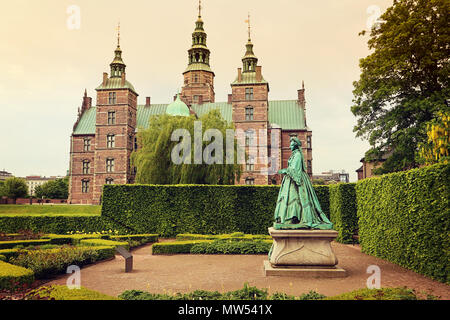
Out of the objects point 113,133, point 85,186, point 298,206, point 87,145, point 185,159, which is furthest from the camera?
point 87,145

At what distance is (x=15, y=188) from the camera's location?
52.2 metres

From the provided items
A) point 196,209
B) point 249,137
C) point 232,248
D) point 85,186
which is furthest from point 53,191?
point 232,248

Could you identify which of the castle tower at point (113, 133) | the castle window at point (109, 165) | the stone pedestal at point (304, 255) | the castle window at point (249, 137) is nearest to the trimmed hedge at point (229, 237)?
the stone pedestal at point (304, 255)

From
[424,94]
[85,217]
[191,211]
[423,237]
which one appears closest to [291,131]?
[424,94]

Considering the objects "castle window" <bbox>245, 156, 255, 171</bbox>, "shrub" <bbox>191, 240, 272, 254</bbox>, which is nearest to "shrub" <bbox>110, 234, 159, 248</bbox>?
"shrub" <bbox>191, 240, 272, 254</bbox>

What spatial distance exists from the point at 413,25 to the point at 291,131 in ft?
88.6

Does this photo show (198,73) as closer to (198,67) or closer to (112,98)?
(198,67)

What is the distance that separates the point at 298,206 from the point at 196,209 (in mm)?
11204

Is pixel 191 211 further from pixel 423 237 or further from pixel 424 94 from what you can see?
pixel 424 94

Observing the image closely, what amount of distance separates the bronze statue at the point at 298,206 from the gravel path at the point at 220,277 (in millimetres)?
1495

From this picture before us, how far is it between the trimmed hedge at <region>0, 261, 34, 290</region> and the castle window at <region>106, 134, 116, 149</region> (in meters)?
37.9

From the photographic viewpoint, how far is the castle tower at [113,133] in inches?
1734

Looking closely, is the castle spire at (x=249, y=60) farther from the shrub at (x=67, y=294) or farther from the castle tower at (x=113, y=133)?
the shrub at (x=67, y=294)

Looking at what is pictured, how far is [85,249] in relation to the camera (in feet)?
39.3
